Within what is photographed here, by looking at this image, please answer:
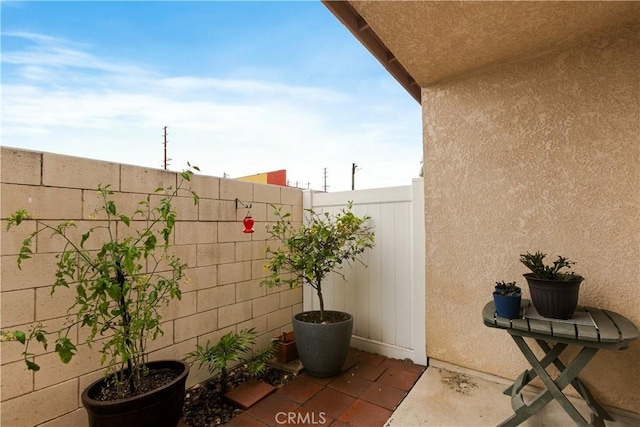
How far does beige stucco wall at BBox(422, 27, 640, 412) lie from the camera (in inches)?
71.7

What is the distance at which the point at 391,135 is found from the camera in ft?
17.5

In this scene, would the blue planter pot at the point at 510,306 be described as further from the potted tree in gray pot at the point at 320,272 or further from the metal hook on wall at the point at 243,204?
the metal hook on wall at the point at 243,204

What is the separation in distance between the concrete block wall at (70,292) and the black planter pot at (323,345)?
66cm

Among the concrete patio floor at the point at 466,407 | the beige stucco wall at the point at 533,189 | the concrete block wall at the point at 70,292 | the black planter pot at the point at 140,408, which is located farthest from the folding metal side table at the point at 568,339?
the concrete block wall at the point at 70,292

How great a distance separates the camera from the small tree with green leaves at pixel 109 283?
142 cm

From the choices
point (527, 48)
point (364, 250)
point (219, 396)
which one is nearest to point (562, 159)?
point (527, 48)

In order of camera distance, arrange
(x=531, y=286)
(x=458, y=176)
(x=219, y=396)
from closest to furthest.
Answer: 1. (x=531, y=286)
2. (x=219, y=396)
3. (x=458, y=176)

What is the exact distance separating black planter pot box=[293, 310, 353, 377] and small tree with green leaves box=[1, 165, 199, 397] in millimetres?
1126

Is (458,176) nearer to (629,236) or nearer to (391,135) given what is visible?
(629,236)

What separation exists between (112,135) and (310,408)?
11.0 ft

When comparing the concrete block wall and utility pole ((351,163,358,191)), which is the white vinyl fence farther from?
utility pole ((351,163,358,191))

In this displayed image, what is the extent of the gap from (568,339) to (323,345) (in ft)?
5.26

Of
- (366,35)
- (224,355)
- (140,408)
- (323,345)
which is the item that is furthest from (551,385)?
(366,35)

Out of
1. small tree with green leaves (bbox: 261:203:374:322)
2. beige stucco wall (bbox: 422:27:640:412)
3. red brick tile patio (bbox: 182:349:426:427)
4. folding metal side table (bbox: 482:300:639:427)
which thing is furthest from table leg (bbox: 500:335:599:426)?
small tree with green leaves (bbox: 261:203:374:322)
